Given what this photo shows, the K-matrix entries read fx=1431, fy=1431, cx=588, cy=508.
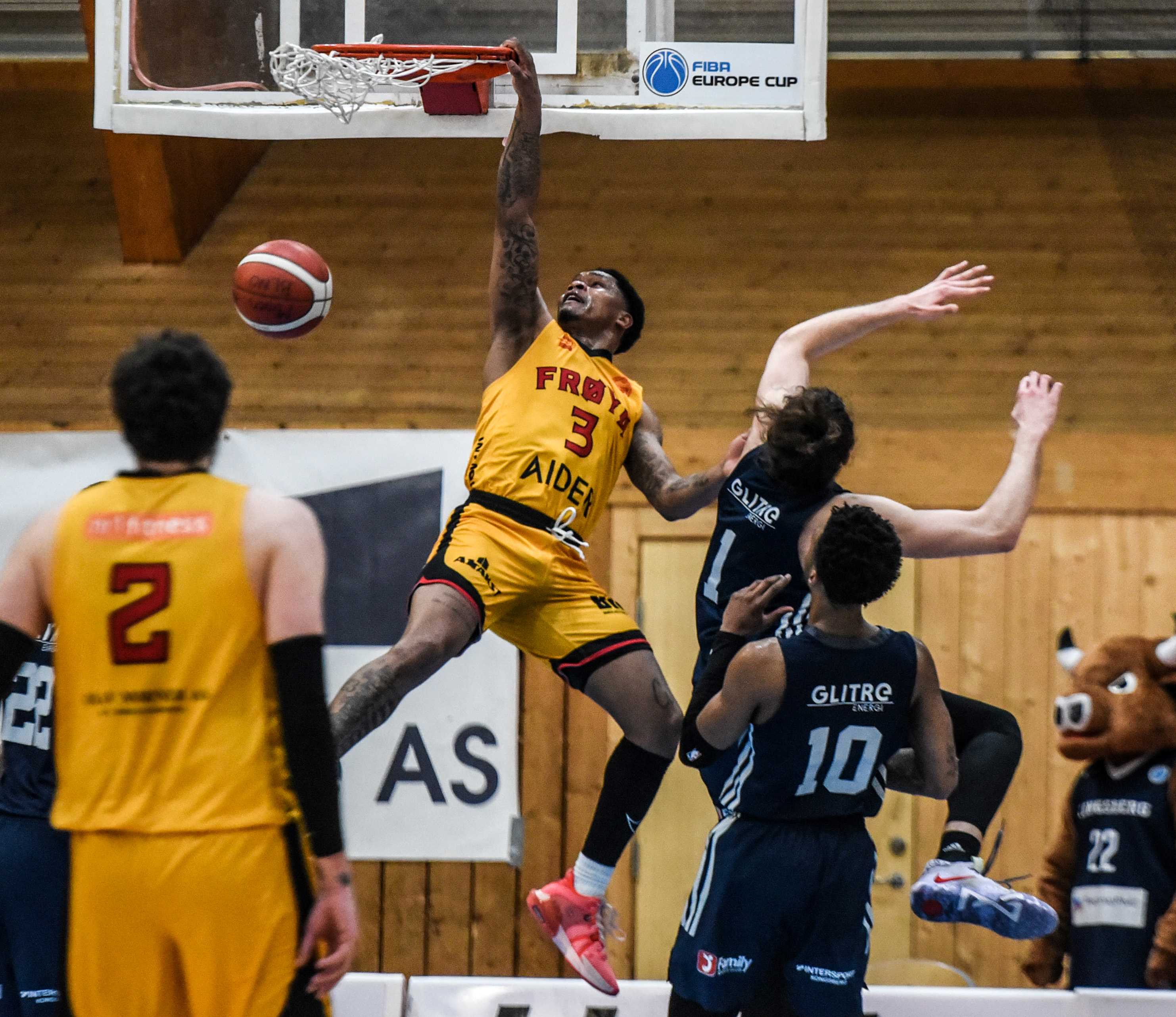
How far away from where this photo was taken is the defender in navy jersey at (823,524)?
4.34 meters

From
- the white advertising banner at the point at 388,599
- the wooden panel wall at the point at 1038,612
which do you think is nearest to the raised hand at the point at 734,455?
the white advertising banner at the point at 388,599

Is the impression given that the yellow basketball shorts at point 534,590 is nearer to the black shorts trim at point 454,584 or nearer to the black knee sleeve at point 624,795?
the black shorts trim at point 454,584

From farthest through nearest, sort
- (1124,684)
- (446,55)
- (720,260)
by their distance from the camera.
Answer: (720,260), (1124,684), (446,55)

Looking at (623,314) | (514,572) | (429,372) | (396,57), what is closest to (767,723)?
(514,572)

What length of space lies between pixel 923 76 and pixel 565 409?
4.73 meters

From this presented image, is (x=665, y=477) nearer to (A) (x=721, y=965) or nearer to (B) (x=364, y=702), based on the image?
(B) (x=364, y=702)

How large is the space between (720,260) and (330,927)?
6.91 metres

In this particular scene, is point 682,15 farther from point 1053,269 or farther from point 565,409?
point 1053,269

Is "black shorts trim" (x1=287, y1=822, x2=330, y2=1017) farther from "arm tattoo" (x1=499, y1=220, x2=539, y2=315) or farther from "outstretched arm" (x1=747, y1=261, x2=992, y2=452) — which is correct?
"arm tattoo" (x1=499, y1=220, x2=539, y2=315)

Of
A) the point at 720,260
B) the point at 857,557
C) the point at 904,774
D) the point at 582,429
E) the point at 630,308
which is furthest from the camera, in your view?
the point at 720,260

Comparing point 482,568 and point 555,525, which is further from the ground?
point 555,525

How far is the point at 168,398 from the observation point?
2803 millimetres

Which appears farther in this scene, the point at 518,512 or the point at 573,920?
the point at 518,512

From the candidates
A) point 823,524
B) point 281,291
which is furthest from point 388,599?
point 823,524
